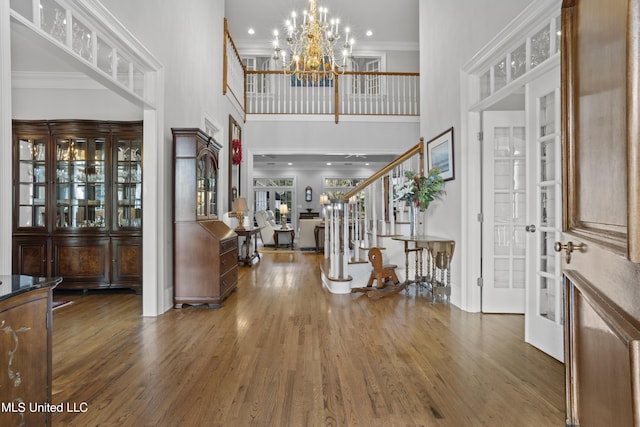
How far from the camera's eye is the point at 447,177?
14.4 feet

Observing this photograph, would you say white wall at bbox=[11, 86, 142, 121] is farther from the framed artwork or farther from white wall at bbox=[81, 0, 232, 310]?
the framed artwork

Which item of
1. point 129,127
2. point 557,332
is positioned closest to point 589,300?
point 557,332

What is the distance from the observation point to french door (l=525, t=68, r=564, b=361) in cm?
262

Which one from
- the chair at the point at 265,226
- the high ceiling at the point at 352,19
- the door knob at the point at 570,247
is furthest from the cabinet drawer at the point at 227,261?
the high ceiling at the point at 352,19

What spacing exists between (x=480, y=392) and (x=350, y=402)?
2.51ft

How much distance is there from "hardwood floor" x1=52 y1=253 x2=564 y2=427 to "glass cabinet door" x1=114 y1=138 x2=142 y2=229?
4.34 feet

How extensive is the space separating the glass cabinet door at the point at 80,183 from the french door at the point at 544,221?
492 centimetres

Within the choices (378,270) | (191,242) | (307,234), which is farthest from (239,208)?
(307,234)

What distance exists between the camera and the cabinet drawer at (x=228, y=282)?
4.18 metres

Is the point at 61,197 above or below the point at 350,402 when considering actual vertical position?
above

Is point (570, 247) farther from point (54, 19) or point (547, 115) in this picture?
point (54, 19)

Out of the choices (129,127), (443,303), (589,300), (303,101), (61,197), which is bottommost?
(443,303)

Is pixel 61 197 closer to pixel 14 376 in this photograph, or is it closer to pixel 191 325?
pixel 191 325

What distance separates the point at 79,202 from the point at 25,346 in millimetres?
4096
